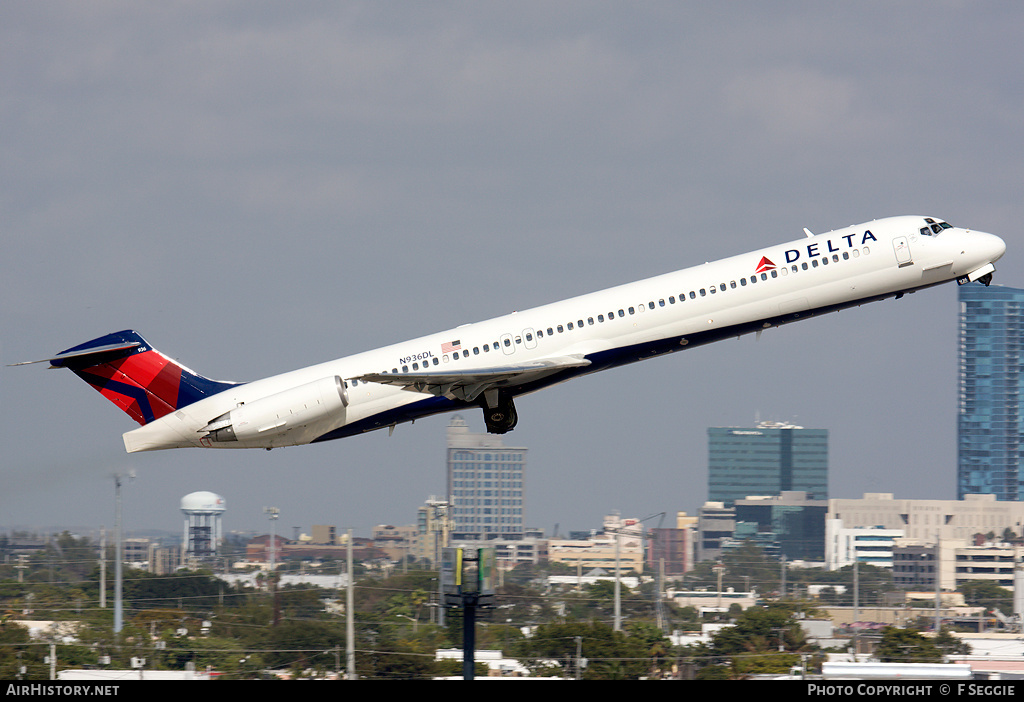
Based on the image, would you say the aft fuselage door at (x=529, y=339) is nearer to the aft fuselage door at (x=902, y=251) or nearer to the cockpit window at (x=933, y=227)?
the aft fuselage door at (x=902, y=251)

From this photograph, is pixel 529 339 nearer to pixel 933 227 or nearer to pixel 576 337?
pixel 576 337

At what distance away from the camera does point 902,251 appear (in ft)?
103

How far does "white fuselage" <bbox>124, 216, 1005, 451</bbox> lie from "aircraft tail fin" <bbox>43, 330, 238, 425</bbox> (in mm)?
2989

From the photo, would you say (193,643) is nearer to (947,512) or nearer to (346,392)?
(346,392)

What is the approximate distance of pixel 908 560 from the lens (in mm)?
121188

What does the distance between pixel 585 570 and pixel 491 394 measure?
65898 mm

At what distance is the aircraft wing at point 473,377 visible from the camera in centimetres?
3064

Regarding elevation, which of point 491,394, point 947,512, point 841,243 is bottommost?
point 947,512

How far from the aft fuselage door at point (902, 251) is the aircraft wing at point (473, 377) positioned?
9026mm

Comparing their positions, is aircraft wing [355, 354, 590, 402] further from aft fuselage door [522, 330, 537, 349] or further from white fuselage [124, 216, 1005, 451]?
aft fuselage door [522, 330, 537, 349]

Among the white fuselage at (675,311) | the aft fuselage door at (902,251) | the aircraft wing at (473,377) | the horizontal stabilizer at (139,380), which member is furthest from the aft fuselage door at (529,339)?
the aft fuselage door at (902,251)

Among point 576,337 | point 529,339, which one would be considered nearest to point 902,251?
point 576,337

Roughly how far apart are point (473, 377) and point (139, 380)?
35.1ft

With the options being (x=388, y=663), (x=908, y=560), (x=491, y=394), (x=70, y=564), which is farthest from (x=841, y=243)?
(x=908, y=560)
